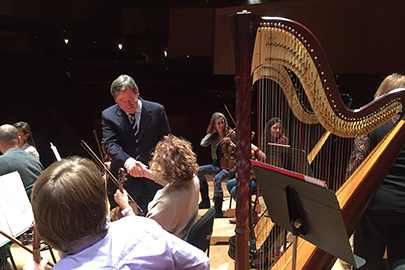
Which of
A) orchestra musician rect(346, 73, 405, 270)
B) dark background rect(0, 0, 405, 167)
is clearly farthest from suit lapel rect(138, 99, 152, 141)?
dark background rect(0, 0, 405, 167)

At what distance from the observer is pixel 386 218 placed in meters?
2.09

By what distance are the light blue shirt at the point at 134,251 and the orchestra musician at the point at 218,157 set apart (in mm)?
3329

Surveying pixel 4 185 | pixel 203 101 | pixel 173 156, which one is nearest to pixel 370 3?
pixel 203 101

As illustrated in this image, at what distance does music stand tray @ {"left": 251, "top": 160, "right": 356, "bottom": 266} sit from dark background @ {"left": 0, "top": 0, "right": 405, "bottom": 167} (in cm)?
392

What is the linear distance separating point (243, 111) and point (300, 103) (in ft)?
2.41

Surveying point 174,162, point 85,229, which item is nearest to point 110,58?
point 174,162

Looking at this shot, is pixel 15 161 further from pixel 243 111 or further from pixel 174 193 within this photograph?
pixel 243 111

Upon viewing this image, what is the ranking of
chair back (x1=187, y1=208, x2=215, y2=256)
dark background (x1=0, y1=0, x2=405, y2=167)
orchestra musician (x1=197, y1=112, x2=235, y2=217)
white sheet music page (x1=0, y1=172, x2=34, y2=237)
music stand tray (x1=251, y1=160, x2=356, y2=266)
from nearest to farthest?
music stand tray (x1=251, y1=160, x2=356, y2=266) < chair back (x1=187, y1=208, x2=215, y2=256) < white sheet music page (x1=0, y1=172, x2=34, y2=237) < orchestra musician (x1=197, y1=112, x2=235, y2=217) < dark background (x1=0, y1=0, x2=405, y2=167)

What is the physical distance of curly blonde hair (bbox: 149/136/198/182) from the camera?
75.1 inches

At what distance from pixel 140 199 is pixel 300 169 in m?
1.34

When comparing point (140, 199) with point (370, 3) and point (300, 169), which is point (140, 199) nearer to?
point (300, 169)

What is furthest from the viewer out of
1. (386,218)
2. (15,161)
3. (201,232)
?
(15,161)

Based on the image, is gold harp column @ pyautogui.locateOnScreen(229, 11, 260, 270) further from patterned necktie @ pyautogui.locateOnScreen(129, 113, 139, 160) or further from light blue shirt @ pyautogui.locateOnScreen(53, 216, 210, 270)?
patterned necktie @ pyautogui.locateOnScreen(129, 113, 139, 160)

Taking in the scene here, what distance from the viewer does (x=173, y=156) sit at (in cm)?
194
